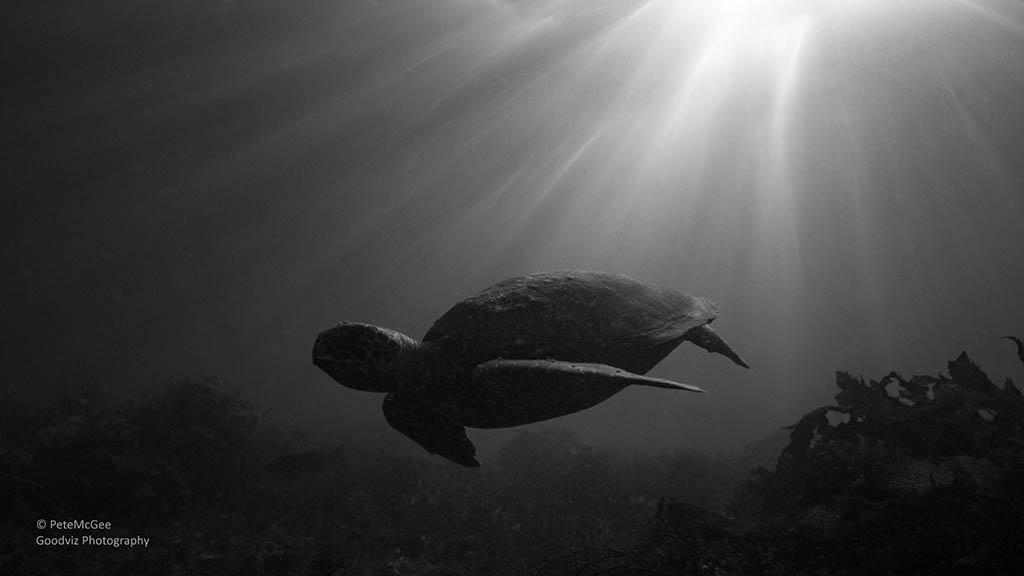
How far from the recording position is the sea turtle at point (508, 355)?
2.99m

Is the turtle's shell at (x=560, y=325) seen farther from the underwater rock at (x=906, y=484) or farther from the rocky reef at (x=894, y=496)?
the underwater rock at (x=906, y=484)

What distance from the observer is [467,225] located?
49031 mm

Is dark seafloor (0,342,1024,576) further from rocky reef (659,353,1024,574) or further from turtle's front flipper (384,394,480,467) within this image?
turtle's front flipper (384,394,480,467)

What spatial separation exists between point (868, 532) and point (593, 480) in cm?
623

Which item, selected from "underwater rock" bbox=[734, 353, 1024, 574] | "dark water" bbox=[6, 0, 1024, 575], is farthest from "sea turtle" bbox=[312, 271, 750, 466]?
"underwater rock" bbox=[734, 353, 1024, 574]

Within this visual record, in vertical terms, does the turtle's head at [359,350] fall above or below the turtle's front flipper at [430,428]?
above

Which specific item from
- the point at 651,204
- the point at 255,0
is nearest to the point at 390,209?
the point at 255,0

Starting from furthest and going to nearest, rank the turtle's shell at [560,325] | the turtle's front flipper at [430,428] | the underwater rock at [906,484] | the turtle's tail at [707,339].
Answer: the turtle's tail at [707,339] → the turtle's front flipper at [430,428] → the turtle's shell at [560,325] → the underwater rock at [906,484]

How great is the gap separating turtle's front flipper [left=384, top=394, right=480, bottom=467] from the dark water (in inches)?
68.3

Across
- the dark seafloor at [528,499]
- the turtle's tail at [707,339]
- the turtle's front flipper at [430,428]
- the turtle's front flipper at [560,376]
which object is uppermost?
the turtle's tail at [707,339]

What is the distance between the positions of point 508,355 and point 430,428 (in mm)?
1375

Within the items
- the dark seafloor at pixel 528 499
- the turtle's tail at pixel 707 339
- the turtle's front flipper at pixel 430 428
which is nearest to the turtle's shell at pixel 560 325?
the turtle's tail at pixel 707 339

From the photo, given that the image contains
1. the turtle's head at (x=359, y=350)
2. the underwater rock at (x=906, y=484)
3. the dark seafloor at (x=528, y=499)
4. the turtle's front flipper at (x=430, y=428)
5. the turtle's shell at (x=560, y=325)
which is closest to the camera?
the underwater rock at (x=906, y=484)

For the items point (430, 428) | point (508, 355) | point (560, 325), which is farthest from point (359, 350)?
point (560, 325)
